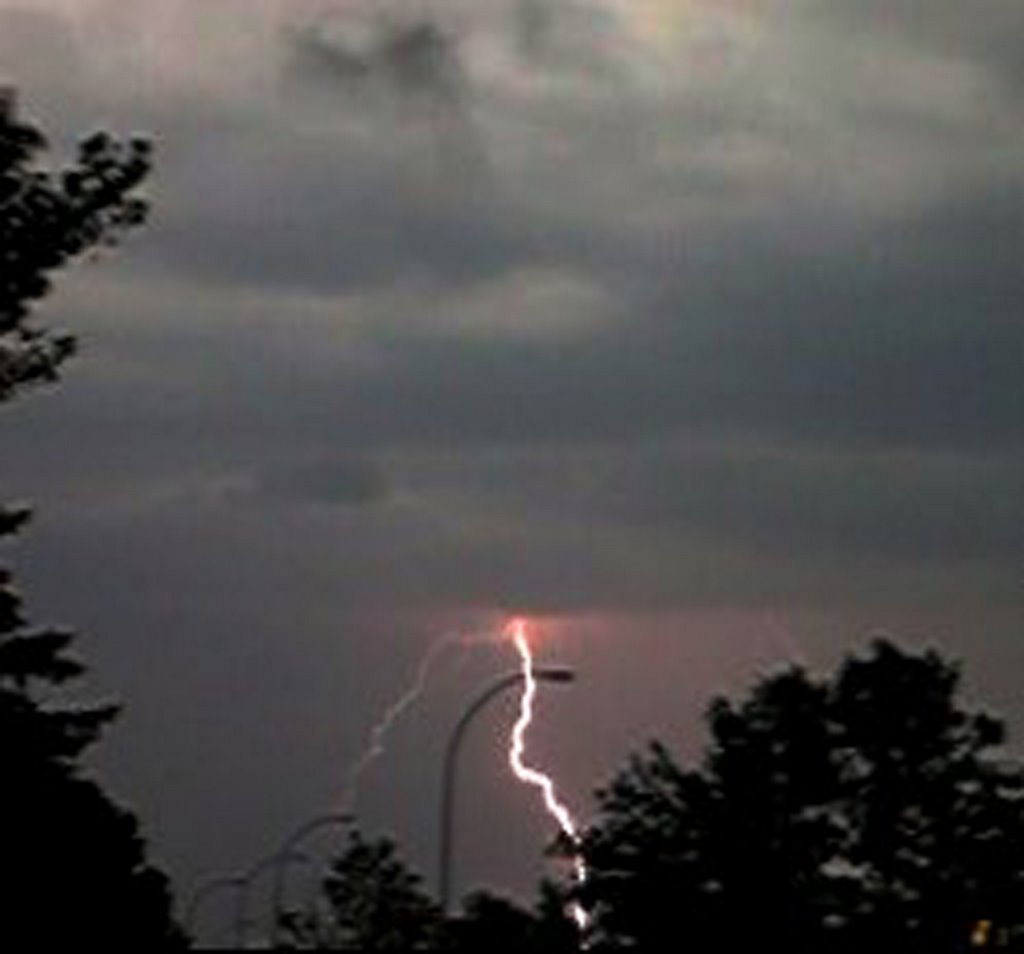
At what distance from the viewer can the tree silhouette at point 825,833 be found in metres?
54.5

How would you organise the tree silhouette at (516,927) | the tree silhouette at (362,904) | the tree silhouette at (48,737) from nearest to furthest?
the tree silhouette at (48,737), the tree silhouette at (516,927), the tree silhouette at (362,904)

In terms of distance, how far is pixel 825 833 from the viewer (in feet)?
181

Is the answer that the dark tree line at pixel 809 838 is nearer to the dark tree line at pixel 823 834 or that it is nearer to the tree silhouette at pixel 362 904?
the dark tree line at pixel 823 834

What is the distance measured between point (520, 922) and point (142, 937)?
20.3 m

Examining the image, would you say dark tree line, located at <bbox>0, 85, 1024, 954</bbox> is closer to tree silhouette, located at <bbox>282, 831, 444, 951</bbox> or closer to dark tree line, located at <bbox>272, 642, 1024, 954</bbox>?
dark tree line, located at <bbox>272, 642, 1024, 954</bbox>

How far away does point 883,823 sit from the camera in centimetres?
5559

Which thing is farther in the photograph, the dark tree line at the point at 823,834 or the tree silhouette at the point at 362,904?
the tree silhouette at the point at 362,904

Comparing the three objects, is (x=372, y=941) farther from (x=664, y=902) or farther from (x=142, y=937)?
(x=142, y=937)

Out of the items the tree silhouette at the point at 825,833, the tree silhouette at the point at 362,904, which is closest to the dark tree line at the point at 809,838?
the tree silhouette at the point at 825,833

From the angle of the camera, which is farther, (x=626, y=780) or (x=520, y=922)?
(x=520, y=922)

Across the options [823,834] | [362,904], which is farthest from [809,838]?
[362,904]

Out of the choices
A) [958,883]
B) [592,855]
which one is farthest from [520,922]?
[958,883]

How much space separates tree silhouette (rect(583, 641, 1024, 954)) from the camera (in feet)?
179

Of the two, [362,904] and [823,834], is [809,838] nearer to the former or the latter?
[823,834]
